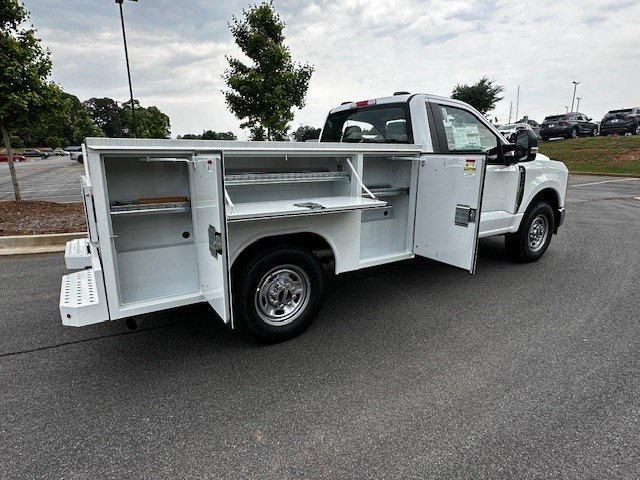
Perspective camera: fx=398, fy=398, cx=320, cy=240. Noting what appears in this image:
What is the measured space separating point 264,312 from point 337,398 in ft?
3.30

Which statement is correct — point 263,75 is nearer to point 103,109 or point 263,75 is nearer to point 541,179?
point 541,179

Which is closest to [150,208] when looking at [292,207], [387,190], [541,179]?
[292,207]

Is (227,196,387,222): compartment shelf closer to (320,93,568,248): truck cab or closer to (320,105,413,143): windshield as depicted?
(320,93,568,248): truck cab

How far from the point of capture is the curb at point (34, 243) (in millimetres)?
6352

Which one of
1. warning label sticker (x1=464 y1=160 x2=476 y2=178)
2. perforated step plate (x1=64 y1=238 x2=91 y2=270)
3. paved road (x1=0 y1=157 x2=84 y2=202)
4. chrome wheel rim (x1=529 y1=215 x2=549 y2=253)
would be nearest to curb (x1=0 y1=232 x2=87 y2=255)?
perforated step plate (x1=64 y1=238 x2=91 y2=270)

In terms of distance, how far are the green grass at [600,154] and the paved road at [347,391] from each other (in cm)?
1892

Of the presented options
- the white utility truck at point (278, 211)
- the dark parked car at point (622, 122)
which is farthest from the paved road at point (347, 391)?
the dark parked car at point (622, 122)

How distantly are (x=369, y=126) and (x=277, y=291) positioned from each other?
2.70 m

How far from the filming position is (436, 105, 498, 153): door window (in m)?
4.59

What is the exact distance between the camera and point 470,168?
384 centimetres

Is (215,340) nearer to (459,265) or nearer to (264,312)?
(264,312)

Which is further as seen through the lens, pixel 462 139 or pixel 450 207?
pixel 462 139

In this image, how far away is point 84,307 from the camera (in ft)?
8.86

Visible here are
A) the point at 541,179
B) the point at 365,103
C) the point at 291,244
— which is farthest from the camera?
the point at 541,179
